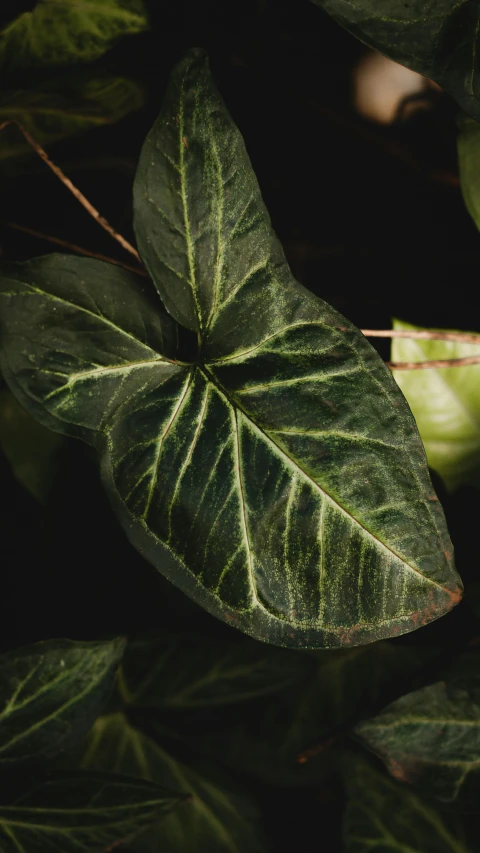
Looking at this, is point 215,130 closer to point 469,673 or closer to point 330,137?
point 330,137

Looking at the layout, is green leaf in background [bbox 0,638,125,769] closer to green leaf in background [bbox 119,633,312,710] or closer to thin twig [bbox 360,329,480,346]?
green leaf in background [bbox 119,633,312,710]

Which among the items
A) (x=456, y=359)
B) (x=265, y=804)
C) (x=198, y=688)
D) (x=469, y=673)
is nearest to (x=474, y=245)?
(x=456, y=359)

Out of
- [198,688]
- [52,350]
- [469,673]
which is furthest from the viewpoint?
[198,688]

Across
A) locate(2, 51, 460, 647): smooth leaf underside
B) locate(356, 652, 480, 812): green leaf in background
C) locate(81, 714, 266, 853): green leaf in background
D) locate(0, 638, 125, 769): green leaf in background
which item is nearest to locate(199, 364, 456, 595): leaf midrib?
locate(2, 51, 460, 647): smooth leaf underside

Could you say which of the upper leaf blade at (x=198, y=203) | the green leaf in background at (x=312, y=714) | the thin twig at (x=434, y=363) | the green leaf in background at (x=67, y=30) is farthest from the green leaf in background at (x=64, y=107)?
the green leaf in background at (x=312, y=714)

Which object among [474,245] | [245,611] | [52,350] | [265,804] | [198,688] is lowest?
[265,804]

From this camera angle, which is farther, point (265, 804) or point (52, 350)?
point (265, 804)
